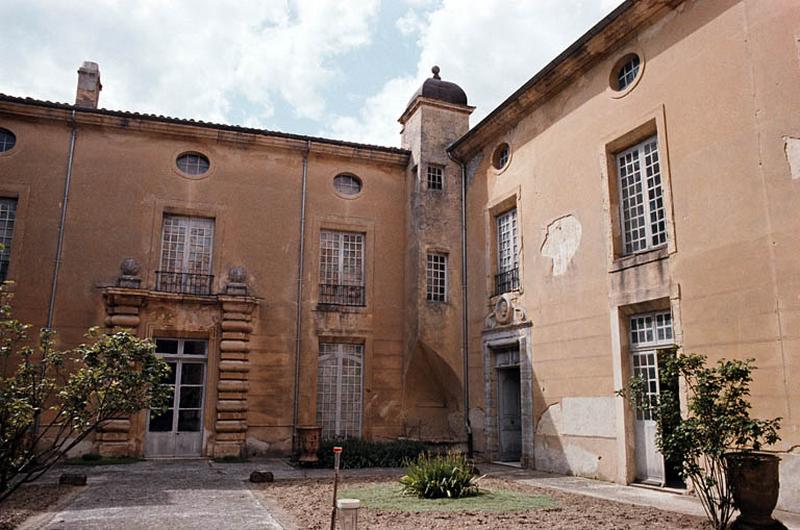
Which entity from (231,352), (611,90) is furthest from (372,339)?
(611,90)

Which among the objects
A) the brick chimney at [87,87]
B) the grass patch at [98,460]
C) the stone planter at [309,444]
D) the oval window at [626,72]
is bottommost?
the grass patch at [98,460]

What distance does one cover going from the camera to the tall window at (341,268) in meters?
13.5

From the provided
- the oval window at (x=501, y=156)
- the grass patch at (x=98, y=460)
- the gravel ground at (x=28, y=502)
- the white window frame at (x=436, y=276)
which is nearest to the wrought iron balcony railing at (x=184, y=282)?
the grass patch at (x=98, y=460)

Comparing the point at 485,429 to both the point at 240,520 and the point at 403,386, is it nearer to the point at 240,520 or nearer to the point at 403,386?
the point at 403,386

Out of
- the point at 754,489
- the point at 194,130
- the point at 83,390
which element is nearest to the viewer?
the point at 754,489

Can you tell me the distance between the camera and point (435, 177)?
13953mm

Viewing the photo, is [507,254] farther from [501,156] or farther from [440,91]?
[440,91]

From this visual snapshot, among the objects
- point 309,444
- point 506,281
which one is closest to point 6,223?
point 309,444

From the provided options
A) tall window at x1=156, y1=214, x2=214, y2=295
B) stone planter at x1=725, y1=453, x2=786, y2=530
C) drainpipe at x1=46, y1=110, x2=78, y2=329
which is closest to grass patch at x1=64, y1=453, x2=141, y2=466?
drainpipe at x1=46, y1=110, x2=78, y2=329

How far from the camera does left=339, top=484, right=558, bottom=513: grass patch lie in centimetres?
699

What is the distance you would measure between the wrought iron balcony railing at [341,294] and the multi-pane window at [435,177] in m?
2.63

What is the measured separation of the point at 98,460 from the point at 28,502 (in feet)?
13.9

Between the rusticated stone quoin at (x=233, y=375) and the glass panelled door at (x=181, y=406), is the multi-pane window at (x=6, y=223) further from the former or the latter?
the rusticated stone quoin at (x=233, y=375)

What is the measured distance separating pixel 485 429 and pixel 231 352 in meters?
4.99
